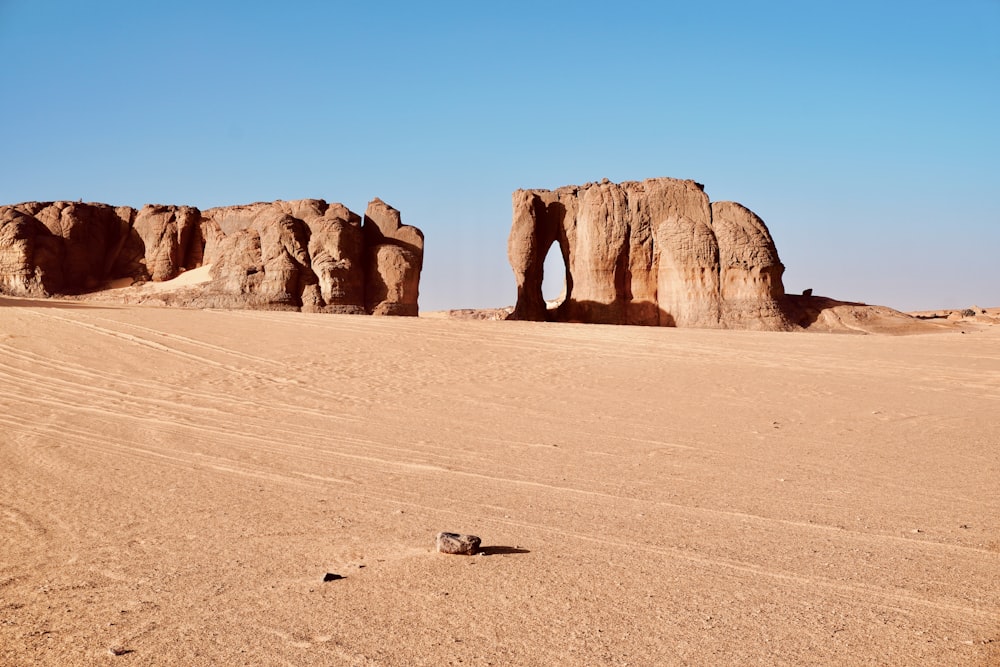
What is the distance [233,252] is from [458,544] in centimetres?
2500

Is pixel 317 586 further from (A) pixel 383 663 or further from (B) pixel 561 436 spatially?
(B) pixel 561 436

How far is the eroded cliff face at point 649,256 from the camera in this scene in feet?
81.9

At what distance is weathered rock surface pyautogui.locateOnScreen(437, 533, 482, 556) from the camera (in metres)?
4.02

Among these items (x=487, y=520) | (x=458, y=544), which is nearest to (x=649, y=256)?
(x=487, y=520)

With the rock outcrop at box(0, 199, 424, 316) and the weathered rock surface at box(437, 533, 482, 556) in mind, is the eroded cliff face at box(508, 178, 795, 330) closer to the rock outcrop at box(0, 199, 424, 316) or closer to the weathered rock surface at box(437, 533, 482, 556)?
the rock outcrop at box(0, 199, 424, 316)

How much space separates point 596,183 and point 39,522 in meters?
25.4

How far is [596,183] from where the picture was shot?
2844 centimetres

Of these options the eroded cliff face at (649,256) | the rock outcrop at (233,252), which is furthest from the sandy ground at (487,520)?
the rock outcrop at (233,252)

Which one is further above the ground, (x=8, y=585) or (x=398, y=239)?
(x=398, y=239)

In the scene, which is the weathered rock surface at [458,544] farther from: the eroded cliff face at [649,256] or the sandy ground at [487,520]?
the eroded cliff face at [649,256]

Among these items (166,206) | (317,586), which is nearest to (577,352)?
(317,586)

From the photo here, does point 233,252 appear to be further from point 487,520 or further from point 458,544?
point 458,544

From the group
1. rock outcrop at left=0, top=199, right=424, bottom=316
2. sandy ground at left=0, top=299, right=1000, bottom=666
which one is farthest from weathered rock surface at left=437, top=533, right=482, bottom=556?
rock outcrop at left=0, top=199, right=424, bottom=316

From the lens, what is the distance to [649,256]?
2700 cm
